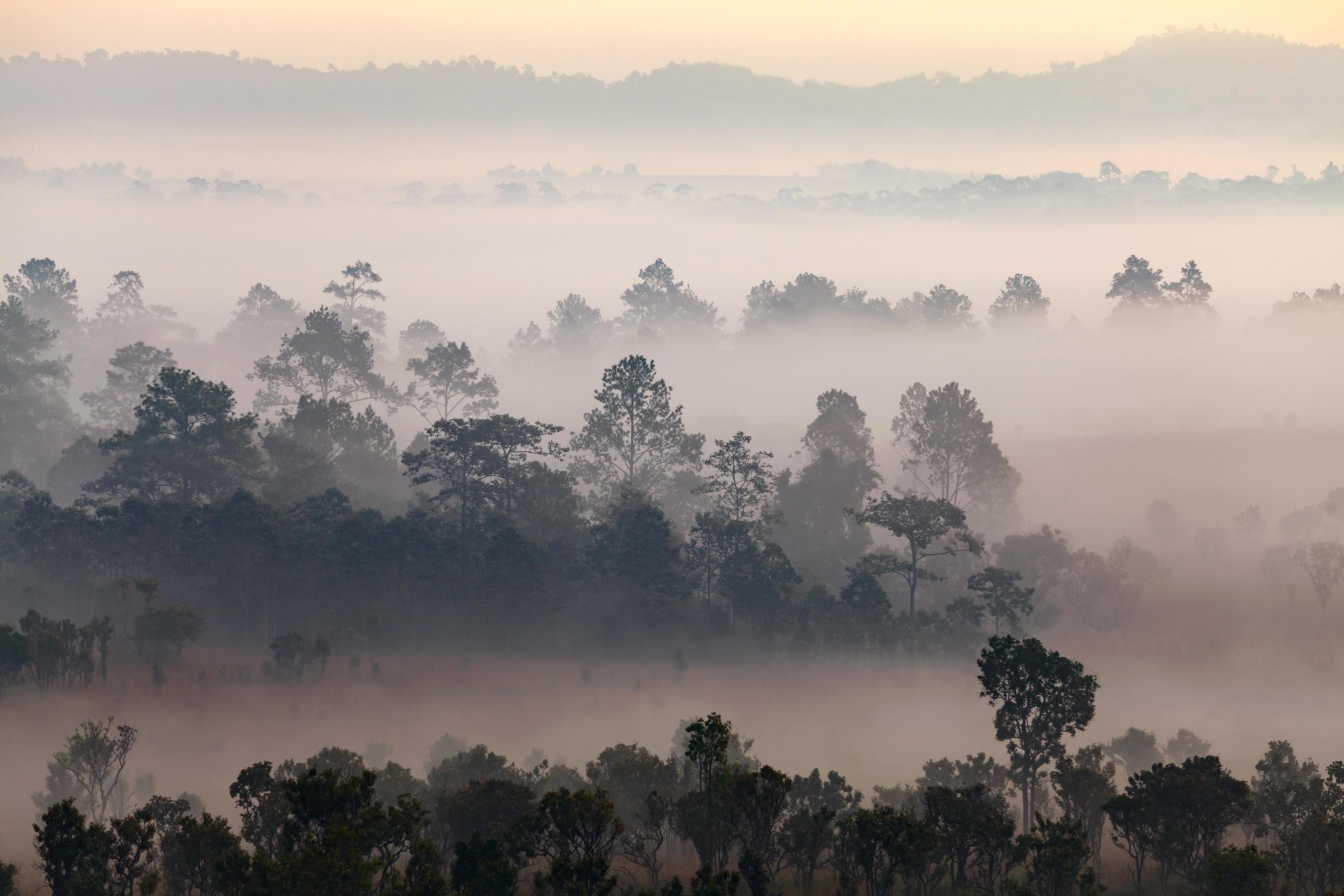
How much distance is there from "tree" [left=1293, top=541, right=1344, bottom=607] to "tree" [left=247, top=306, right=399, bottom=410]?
92.3 meters

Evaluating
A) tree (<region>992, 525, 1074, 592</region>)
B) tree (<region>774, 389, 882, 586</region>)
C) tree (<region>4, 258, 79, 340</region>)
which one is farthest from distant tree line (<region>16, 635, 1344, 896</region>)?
tree (<region>4, 258, 79, 340</region>)

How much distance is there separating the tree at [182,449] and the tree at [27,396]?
99.7ft

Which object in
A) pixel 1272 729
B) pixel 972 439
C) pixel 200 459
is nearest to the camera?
pixel 1272 729

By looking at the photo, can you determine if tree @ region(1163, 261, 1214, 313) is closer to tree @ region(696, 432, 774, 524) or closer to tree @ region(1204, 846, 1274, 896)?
tree @ region(696, 432, 774, 524)

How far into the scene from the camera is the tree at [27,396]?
131000 mm

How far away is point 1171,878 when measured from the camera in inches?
2266

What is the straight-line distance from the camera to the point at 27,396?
137750 millimetres

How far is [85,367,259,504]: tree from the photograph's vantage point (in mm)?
102438

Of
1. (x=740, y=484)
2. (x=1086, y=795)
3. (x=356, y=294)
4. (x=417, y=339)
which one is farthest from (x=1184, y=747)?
(x=356, y=294)

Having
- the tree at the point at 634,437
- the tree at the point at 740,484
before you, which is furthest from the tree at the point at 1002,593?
the tree at the point at 634,437

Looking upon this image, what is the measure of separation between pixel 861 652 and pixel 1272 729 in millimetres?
28828

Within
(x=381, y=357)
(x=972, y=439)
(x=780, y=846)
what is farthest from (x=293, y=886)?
(x=381, y=357)

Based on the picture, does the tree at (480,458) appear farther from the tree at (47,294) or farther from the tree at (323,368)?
the tree at (47,294)

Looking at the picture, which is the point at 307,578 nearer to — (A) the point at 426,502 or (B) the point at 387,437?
(A) the point at 426,502
